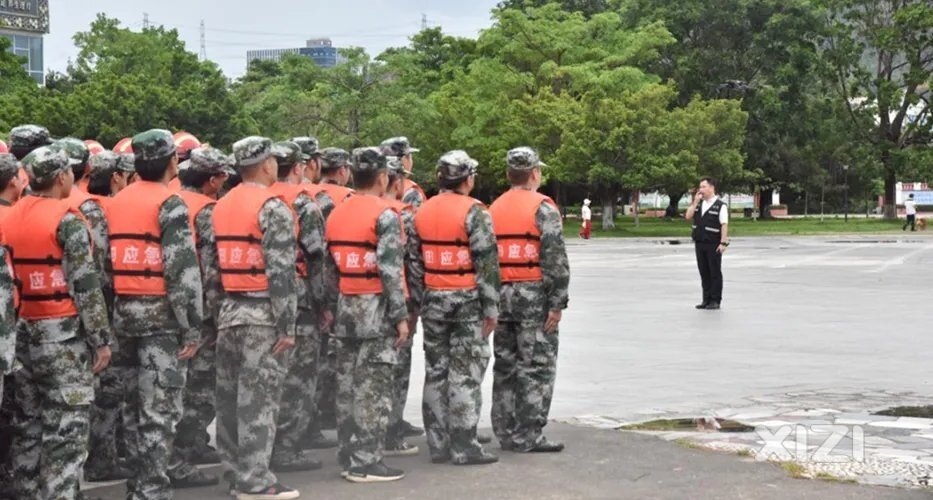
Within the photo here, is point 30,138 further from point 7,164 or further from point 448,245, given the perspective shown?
point 448,245

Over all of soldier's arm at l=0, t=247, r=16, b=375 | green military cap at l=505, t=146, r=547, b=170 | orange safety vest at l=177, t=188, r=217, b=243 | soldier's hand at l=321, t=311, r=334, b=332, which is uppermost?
green military cap at l=505, t=146, r=547, b=170

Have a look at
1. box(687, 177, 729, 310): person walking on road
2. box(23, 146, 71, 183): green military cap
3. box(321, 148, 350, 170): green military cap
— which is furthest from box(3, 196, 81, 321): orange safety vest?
box(687, 177, 729, 310): person walking on road

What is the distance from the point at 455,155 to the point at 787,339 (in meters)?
7.60

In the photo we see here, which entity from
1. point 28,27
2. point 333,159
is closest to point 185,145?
point 333,159

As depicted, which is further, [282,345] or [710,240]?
[710,240]

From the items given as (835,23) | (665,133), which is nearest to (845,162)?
(835,23)

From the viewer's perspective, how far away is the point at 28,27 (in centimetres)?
9150

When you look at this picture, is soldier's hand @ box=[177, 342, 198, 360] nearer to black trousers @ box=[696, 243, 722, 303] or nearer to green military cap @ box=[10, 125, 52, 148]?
green military cap @ box=[10, 125, 52, 148]

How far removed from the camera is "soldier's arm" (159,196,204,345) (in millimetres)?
6914

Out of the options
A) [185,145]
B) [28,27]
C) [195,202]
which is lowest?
[195,202]

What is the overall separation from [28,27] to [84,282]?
91.2m

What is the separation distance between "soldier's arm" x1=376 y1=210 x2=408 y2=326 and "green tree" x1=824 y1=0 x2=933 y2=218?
2298 inches

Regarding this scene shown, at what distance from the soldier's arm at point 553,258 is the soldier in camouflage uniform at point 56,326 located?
311cm

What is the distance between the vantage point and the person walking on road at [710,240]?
61.1 ft
